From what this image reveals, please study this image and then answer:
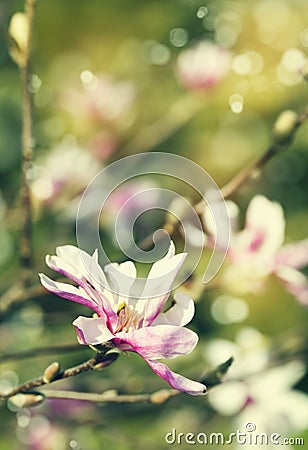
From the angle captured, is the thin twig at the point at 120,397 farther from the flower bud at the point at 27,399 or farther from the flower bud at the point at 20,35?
the flower bud at the point at 20,35

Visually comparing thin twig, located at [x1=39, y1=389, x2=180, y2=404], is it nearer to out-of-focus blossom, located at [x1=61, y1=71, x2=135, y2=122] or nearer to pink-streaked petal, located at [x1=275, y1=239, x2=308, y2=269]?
pink-streaked petal, located at [x1=275, y1=239, x2=308, y2=269]

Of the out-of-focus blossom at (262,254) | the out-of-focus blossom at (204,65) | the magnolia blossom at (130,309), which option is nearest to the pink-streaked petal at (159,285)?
the magnolia blossom at (130,309)

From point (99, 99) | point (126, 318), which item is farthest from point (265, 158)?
point (99, 99)

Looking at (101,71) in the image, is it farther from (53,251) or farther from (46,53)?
(53,251)

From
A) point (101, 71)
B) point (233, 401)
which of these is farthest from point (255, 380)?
point (101, 71)

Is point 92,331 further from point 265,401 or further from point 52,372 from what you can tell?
point 265,401

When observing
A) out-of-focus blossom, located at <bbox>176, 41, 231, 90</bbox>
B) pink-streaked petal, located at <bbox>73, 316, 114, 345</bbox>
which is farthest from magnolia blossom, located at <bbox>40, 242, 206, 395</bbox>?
out-of-focus blossom, located at <bbox>176, 41, 231, 90</bbox>
